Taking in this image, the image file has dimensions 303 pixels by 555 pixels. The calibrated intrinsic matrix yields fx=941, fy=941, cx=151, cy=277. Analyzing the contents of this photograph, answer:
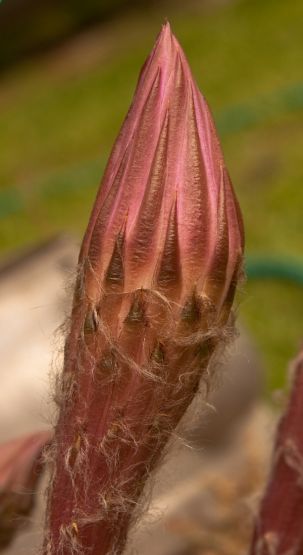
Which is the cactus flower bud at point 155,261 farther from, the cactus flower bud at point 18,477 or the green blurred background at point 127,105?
the green blurred background at point 127,105

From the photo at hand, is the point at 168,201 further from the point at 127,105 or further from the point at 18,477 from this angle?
Answer: the point at 127,105

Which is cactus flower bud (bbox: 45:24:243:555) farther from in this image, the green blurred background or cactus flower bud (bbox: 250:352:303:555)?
the green blurred background

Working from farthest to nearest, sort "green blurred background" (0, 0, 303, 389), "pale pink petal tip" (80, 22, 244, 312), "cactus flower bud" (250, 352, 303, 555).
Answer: "green blurred background" (0, 0, 303, 389) → "cactus flower bud" (250, 352, 303, 555) → "pale pink petal tip" (80, 22, 244, 312)

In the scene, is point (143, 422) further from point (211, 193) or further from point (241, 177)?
point (241, 177)

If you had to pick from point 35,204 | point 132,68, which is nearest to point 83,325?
point 35,204

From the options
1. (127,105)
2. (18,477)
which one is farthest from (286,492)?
(127,105)

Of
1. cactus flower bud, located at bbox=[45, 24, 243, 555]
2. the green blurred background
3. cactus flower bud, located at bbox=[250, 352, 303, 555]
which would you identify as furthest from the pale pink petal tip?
the green blurred background
